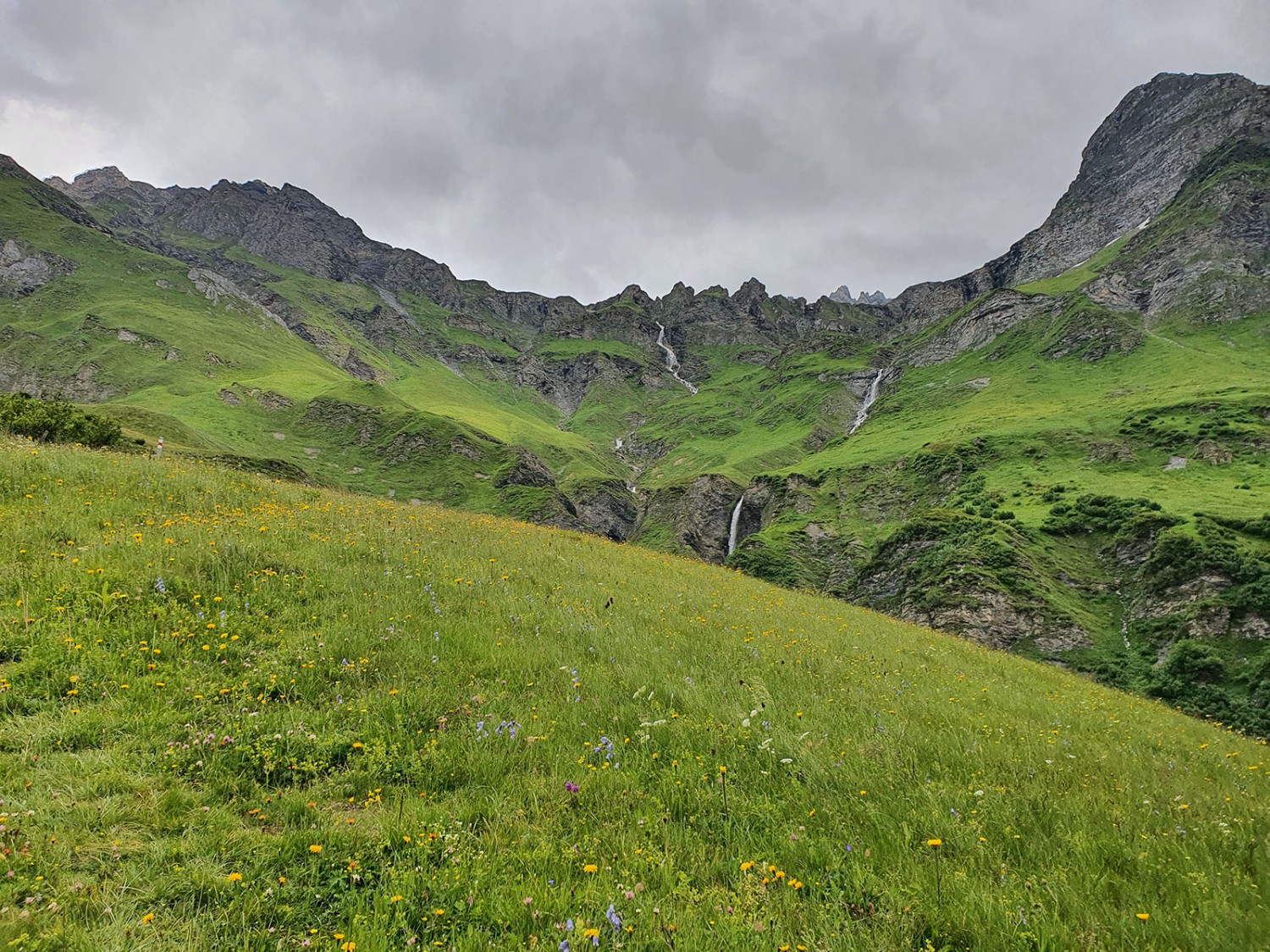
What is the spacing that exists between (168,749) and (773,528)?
274ft

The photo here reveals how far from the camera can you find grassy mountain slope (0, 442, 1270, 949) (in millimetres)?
3238

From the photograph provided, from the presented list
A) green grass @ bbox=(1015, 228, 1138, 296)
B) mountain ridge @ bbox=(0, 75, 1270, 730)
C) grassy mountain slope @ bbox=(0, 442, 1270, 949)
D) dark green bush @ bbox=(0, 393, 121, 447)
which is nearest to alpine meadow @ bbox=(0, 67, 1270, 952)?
grassy mountain slope @ bbox=(0, 442, 1270, 949)

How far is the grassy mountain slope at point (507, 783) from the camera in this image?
10.6ft

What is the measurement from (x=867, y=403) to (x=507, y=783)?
170 m

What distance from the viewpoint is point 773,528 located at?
275ft

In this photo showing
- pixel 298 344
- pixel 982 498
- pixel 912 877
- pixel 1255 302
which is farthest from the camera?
pixel 298 344

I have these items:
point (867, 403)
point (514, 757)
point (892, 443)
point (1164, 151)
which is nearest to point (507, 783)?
point (514, 757)

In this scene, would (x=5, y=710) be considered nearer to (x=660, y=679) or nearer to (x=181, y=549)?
(x=181, y=549)

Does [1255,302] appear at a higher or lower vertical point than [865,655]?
higher

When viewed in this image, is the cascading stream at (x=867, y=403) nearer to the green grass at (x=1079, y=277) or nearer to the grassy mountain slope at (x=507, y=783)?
the green grass at (x=1079, y=277)

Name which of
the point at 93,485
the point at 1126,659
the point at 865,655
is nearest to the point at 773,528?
the point at 1126,659

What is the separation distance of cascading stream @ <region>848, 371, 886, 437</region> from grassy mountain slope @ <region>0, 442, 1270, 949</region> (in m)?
144

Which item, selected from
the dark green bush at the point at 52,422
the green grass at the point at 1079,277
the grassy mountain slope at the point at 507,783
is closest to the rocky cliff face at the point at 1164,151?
the green grass at the point at 1079,277

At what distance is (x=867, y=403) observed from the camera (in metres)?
158
